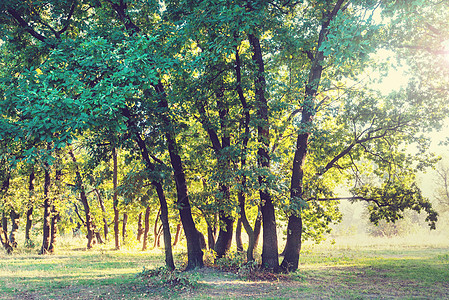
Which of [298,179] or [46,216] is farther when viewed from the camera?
[46,216]

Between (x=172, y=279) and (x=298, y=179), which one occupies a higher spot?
Answer: (x=298, y=179)

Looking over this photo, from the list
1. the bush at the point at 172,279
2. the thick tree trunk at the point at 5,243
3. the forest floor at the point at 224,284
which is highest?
the thick tree trunk at the point at 5,243

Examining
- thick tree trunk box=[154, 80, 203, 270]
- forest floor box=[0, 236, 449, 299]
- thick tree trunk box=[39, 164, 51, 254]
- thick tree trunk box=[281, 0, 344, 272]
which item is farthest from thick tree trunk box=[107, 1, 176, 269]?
thick tree trunk box=[39, 164, 51, 254]

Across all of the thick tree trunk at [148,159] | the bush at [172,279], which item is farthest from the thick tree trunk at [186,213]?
the bush at [172,279]

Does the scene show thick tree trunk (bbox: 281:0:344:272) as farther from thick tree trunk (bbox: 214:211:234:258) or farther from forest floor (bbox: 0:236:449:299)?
thick tree trunk (bbox: 214:211:234:258)

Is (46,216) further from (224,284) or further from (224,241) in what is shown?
(224,284)

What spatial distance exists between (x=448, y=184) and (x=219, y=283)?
45.9 metres

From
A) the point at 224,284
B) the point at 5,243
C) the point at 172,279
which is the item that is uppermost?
the point at 5,243

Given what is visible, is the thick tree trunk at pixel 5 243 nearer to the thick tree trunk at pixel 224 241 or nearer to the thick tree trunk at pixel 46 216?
the thick tree trunk at pixel 46 216

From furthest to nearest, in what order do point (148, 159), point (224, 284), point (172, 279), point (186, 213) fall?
1. point (186, 213)
2. point (148, 159)
3. point (224, 284)
4. point (172, 279)

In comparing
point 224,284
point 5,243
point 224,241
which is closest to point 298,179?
point 224,241

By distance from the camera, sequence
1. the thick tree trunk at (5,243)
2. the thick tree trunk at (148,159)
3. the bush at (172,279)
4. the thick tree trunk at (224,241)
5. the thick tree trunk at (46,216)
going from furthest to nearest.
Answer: the thick tree trunk at (5,243) → the thick tree trunk at (46,216) → the thick tree trunk at (224,241) → the thick tree trunk at (148,159) → the bush at (172,279)

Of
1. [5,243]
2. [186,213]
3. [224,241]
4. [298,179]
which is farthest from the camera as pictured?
[5,243]

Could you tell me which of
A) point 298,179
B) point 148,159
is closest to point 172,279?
point 148,159
